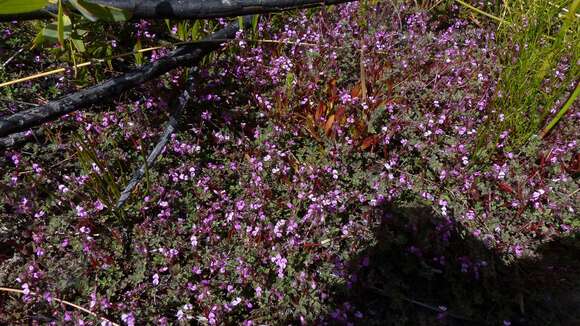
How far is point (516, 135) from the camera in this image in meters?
3.57

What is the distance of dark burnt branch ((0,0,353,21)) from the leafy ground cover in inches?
37.9

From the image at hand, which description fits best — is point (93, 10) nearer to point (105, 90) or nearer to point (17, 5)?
point (17, 5)

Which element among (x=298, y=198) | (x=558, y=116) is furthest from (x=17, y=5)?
(x=558, y=116)

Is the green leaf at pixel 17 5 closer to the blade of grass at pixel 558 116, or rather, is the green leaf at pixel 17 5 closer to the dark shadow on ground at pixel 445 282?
the dark shadow on ground at pixel 445 282

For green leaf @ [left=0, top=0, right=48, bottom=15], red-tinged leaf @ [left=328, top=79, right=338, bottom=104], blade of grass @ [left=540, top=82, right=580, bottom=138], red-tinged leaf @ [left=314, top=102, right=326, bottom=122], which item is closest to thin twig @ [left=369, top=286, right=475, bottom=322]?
red-tinged leaf @ [left=314, top=102, right=326, bottom=122]

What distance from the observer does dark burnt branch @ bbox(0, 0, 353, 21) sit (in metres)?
2.18

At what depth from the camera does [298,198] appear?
3.12 metres

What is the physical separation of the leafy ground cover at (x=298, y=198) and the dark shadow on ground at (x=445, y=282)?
0.01 meters

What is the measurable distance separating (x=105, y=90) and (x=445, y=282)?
108 inches

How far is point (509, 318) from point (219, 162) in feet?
7.75

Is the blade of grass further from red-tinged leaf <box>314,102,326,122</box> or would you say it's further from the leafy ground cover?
red-tinged leaf <box>314,102,326,122</box>

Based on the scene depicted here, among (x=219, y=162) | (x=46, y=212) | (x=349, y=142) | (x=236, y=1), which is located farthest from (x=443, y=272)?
(x=46, y=212)

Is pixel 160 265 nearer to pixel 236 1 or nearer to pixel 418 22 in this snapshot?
pixel 236 1

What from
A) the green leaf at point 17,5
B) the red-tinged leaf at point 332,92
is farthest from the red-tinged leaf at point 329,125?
the green leaf at point 17,5
